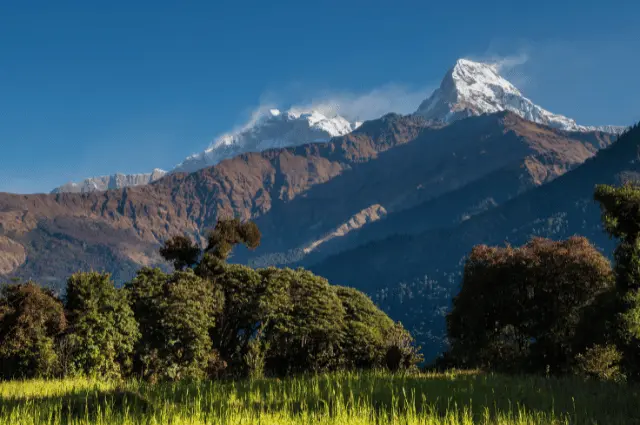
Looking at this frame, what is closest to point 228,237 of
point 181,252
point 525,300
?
point 181,252

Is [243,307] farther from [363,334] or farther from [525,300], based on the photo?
[525,300]

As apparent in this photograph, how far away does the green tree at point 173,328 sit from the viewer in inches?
1850

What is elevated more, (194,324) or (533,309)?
(533,309)

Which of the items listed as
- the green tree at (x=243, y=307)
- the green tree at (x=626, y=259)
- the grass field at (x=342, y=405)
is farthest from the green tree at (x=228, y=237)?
the grass field at (x=342, y=405)

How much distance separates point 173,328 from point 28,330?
38.4ft

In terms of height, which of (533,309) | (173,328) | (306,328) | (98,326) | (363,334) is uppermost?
(533,309)

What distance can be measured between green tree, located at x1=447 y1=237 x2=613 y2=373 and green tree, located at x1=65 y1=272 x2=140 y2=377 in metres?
26.8

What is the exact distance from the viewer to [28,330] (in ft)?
130

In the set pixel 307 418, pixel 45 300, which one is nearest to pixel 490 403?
pixel 307 418

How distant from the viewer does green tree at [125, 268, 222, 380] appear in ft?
154

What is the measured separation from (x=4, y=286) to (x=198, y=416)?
130 ft

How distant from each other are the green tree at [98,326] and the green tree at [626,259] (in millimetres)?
33325

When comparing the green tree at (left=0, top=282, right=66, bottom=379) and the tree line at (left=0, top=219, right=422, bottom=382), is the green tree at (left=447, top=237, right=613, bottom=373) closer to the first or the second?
the tree line at (left=0, top=219, right=422, bottom=382)

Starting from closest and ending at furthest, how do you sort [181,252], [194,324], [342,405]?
[342,405] < [194,324] < [181,252]
